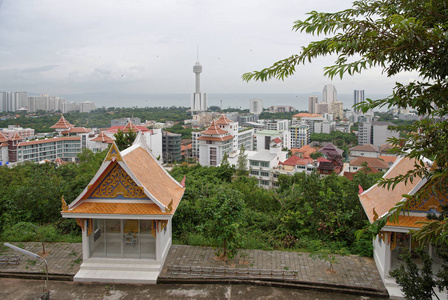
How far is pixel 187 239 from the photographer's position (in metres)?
10.7

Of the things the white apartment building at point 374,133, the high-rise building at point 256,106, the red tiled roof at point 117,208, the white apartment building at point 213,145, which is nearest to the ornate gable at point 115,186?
the red tiled roof at point 117,208

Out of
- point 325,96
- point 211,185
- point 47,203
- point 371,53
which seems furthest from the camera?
point 325,96

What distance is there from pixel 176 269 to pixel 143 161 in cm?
330

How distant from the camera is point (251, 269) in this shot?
865cm

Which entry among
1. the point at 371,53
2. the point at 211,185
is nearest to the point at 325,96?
the point at 211,185

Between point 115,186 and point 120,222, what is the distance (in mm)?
989

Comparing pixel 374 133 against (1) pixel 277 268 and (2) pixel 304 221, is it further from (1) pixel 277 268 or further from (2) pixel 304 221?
(1) pixel 277 268

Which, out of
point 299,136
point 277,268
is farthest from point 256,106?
point 277,268

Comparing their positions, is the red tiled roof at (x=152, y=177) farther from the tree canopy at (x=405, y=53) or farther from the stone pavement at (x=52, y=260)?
the tree canopy at (x=405, y=53)

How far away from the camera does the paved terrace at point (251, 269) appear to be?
816 centimetres

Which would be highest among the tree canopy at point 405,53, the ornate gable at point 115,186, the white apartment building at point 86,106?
the white apartment building at point 86,106

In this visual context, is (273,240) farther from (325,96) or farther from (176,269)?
(325,96)

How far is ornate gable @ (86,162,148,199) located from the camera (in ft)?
28.2

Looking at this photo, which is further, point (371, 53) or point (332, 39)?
point (332, 39)
